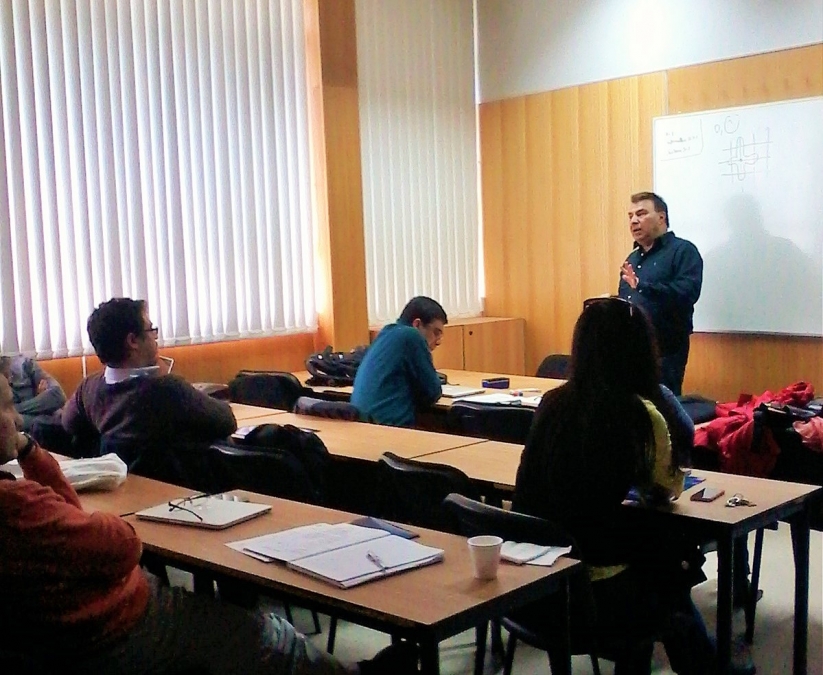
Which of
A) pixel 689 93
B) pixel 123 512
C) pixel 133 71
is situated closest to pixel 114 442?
pixel 123 512

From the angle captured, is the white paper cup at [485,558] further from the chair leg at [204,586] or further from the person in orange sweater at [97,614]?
the chair leg at [204,586]

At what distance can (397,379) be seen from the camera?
14.4ft

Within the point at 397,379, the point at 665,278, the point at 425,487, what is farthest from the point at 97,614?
the point at 665,278

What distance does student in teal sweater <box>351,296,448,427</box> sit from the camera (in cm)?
436

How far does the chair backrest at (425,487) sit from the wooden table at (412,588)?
0.53 metres

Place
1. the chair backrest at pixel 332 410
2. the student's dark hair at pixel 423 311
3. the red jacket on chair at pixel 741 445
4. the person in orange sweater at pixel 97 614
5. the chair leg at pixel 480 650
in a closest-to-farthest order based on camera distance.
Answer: the person in orange sweater at pixel 97 614, the chair leg at pixel 480 650, the red jacket on chair at pixel 741 445, the chair backrest at pixel 332 410, the student's dark hair at pixel 423 311

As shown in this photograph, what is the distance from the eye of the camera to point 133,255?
5.64 metres

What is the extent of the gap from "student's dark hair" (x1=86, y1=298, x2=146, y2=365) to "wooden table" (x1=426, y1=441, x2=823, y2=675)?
1.18 m

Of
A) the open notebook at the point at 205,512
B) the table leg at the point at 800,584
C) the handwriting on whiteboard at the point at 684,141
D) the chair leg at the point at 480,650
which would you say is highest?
the handwriting on whiteboard at the point at 684,141

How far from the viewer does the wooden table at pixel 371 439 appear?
3580 millimetres

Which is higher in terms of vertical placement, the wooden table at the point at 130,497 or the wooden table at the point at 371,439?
the wooden table at the point at 130,497

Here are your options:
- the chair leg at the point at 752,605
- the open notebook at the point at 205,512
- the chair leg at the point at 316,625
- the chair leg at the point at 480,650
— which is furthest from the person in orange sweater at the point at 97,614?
the chair leg at the point at 752,605

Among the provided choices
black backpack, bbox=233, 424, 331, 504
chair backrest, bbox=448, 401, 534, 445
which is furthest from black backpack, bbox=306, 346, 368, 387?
black backpack, bbox=233, 424, 331, 504

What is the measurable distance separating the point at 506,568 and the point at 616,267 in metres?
4.82
